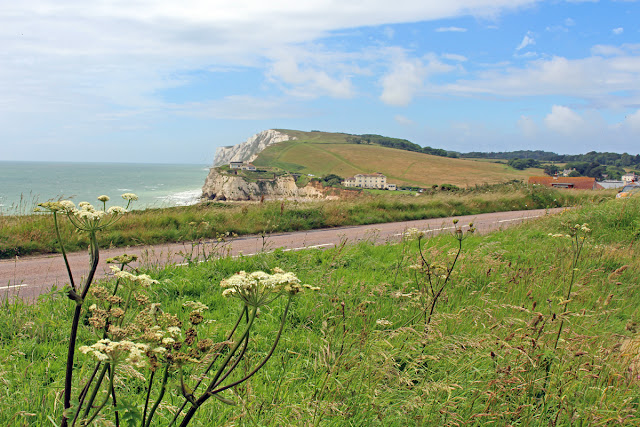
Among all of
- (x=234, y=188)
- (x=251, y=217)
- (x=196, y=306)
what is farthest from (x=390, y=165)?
(x=196, y=306)

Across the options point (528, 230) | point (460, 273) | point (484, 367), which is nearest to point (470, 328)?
point (484, 367)

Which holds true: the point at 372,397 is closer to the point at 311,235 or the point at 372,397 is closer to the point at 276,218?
the point at 311,235

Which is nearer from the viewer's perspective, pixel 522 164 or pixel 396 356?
pixel 396 356

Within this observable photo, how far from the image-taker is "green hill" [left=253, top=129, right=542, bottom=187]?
4016 inches

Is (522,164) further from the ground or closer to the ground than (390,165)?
further from the ground

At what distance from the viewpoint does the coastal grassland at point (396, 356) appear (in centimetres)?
324

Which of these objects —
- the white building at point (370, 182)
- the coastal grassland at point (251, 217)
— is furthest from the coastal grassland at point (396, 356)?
the white building at point (370, 182)

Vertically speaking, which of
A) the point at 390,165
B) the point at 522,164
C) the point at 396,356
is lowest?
the point at 396,356

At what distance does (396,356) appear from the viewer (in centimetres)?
414

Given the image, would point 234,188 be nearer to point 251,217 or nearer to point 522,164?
point 522,164

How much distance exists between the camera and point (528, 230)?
12578 mm

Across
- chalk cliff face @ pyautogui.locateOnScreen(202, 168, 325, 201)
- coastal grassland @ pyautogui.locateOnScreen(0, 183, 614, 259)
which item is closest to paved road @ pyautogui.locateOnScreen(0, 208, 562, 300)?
coastal grassland @ pyautogui.locateOnScreen(0, 183, 614, 259)

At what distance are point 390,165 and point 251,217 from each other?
11214 centimetres

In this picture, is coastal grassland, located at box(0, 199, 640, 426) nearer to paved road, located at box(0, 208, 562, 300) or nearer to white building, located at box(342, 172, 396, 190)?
paved road, located at box(0, 208, 562, 300)
